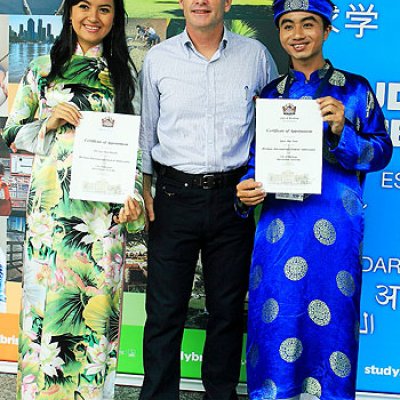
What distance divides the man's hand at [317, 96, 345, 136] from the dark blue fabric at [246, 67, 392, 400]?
0.06 metres

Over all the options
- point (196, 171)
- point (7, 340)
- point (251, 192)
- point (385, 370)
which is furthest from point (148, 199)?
point (385, 370)

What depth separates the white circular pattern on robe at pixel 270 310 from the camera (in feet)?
7.95

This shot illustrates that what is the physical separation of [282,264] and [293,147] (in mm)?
439

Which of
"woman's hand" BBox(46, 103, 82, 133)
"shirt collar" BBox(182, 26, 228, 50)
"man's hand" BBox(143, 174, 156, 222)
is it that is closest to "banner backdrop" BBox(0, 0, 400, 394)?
"shirt collar" BBox(182, 26, 228, 50)

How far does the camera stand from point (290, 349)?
2414mm

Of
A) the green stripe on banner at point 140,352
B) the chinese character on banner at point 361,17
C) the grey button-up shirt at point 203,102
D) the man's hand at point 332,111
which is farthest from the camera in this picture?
the green stripe on banner at point 140,352

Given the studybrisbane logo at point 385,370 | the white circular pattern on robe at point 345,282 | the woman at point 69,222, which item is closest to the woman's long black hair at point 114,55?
the woman at point 69,222

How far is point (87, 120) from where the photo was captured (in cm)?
239

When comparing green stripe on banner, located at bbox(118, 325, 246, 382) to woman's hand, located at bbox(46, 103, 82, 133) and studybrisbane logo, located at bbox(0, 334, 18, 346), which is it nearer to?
studybrisbane logo, located at bbox(0, 334, 18, 346)

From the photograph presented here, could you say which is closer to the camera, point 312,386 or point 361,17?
point 312,386

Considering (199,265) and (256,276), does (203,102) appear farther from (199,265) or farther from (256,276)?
(199,265)

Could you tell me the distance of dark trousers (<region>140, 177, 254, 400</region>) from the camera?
2672mm

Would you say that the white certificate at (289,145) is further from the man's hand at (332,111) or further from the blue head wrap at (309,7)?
the blue head wrap at (309,7)

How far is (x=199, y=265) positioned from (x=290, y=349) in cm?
104
